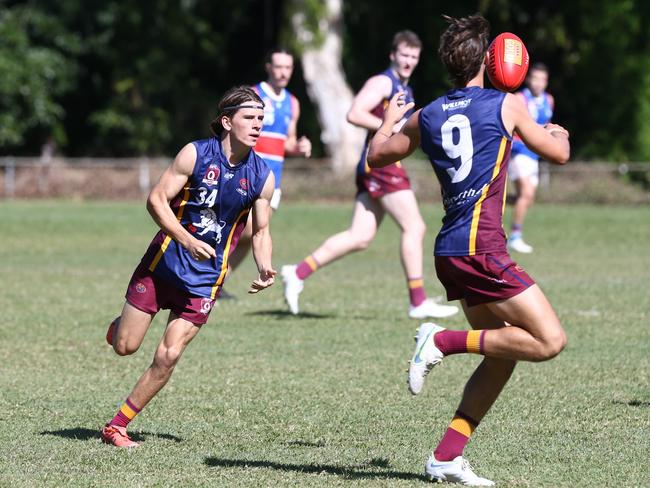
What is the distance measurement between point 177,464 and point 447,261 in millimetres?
1644

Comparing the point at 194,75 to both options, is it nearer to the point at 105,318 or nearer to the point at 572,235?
the point at 572,235

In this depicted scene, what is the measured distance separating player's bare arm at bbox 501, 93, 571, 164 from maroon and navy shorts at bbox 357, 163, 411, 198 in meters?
5.01

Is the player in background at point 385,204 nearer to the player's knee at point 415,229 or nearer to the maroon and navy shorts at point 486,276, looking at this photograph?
the player's knee at point 415,229

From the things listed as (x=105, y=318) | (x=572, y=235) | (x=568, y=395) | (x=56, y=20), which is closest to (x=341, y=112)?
(x=56, y=20)

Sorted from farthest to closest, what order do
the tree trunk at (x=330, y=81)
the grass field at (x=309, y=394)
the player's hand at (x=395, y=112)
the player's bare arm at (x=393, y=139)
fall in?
the tree trunk at (x=330, y=81) < the grass field at (x=309, y=394) < the player's hand at (x=395, y=112) < the player's bare arm at (x=393, y=139)

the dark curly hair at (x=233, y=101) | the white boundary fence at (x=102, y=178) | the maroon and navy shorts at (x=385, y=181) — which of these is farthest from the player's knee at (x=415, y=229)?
the white boundary fence at (x=102, y=178)

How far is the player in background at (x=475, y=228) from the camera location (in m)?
5.16

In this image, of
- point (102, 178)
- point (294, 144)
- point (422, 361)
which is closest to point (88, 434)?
point (422, 361)

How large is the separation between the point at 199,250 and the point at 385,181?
464 cm

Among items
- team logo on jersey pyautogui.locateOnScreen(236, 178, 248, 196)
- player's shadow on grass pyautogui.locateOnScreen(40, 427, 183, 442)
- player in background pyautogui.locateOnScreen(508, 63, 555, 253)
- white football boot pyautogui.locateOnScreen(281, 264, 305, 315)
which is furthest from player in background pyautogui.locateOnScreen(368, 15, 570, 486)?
player in background pyautogui.locateOnScreen(508, 63, 555, 253)

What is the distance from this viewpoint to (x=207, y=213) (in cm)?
611

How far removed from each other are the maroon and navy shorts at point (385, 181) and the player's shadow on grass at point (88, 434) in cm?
440

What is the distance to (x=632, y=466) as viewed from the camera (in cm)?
564

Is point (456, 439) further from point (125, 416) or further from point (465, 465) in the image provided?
point (125, 416)
